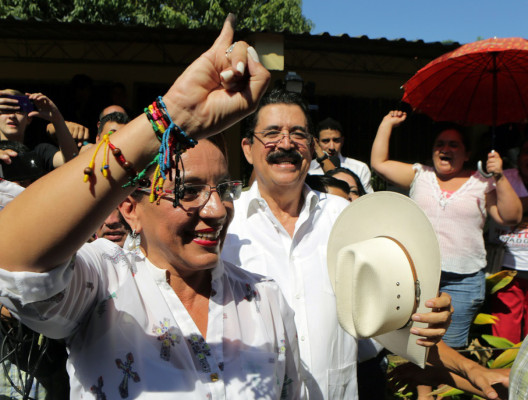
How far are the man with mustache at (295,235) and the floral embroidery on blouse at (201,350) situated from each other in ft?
2.91

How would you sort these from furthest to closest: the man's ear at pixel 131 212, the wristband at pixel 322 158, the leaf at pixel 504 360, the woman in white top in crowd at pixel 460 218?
the wristband at pixel 322 158
the woman in white top in crowd at pixel 460 218
the leaf at pixel 504 360
the man's ear at pixel 131 212

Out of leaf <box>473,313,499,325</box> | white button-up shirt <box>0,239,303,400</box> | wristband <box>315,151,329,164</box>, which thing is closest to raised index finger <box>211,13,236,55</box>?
white button-up shirt <box>0,239,303,400</box>

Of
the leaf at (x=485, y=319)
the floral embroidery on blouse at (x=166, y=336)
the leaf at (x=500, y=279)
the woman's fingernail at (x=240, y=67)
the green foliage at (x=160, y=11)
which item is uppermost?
the green foliage at (x=160, y=11)

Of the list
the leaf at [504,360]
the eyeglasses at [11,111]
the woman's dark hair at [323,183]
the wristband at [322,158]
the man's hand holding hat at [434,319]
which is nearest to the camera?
the man's hand holding hat at [434,319]

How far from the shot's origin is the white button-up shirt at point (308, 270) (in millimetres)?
2318

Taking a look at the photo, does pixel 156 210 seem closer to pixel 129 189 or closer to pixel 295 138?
pixel 129 189

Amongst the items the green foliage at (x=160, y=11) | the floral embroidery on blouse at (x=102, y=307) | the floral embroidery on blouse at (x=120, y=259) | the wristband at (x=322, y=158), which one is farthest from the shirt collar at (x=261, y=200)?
the green foliage at (x=160, y=11)

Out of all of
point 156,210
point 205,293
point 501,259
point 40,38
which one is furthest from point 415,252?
point 40,38

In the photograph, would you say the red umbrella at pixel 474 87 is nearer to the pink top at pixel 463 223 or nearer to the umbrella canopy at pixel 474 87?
the umbrella canopy at pixel 474 87

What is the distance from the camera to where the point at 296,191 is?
109 inches

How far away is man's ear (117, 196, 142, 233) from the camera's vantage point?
168cm

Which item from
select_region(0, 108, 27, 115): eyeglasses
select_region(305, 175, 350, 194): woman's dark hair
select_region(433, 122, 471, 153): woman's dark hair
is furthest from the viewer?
select_region(433, 122, 471, 153): woman's dark hair

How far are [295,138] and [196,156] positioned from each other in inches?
48.9

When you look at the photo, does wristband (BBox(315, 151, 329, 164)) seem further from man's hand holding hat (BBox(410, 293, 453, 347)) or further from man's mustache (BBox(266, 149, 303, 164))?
man's hand holding hat (BBox(410, 293, 453, 347))
